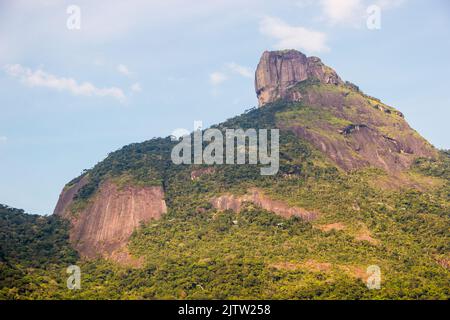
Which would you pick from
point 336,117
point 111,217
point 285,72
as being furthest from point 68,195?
point 285,72

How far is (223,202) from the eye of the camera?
10556cm

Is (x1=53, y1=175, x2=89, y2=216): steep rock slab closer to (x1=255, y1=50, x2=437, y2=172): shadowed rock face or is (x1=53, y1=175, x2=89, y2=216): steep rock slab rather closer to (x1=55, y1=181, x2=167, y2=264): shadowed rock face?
(x1=55, y1=181, x2=167, y2=264): shadowed rock face

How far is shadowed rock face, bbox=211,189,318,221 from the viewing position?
100 m

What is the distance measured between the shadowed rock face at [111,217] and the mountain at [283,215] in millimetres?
183

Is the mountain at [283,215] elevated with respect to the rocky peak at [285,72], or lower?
lower

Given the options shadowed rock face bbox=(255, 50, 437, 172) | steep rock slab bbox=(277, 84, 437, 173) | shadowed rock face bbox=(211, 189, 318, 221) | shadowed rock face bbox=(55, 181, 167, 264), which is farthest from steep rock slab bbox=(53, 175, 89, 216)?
shadowed rock face bbox=(255, 50, 437, 172)

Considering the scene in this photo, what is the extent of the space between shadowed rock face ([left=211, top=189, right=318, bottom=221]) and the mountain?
194 millimetres

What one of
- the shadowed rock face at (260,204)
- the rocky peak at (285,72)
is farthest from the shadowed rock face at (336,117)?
the shadowed rock face at (260,204)

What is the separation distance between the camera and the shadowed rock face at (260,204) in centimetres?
10031

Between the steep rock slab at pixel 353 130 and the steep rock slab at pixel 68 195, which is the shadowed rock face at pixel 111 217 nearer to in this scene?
the steep rock slab at pixel 68 195

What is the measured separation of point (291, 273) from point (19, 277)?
100 feet

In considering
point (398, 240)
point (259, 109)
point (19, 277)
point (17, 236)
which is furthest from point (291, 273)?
point (259, 109)

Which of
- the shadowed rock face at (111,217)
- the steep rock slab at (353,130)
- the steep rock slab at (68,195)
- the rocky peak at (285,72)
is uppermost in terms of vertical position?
the rocky peak at (285,72)
